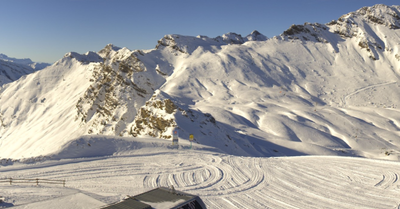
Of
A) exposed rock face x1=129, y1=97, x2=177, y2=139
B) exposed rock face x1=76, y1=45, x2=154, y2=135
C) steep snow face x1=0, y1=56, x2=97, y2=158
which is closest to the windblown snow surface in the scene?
exposed rock face x1=129, y1=97, x2=177, y2=139

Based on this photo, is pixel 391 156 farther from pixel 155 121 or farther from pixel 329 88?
pixel 329 88

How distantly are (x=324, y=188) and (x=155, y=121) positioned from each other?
69.2 ft

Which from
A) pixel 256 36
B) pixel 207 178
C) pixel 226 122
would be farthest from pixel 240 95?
pixel 256 36

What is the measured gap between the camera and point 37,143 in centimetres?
5319

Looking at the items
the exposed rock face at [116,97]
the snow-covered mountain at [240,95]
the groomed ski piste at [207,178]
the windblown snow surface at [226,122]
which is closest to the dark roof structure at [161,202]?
the groomed ski piste at [207,178]

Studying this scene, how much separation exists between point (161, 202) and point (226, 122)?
35140 millimetres

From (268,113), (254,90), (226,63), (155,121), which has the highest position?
(226,63)

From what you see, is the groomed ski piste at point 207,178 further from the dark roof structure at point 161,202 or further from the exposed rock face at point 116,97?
the exposed rock face at point 116,97

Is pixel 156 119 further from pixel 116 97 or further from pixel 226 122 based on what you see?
pixel 116 97

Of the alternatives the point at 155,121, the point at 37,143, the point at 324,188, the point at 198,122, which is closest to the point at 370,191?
the point at 324,188

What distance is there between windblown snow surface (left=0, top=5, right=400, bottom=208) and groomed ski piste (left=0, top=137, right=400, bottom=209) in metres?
0.08

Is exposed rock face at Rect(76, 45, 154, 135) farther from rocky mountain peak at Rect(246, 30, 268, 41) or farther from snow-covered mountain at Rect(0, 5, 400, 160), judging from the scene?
rocky mountain peak at Rect(246, 30, 268, 41)

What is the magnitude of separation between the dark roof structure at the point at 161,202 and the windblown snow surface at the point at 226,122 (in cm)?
125

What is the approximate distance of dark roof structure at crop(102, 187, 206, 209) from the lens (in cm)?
691
